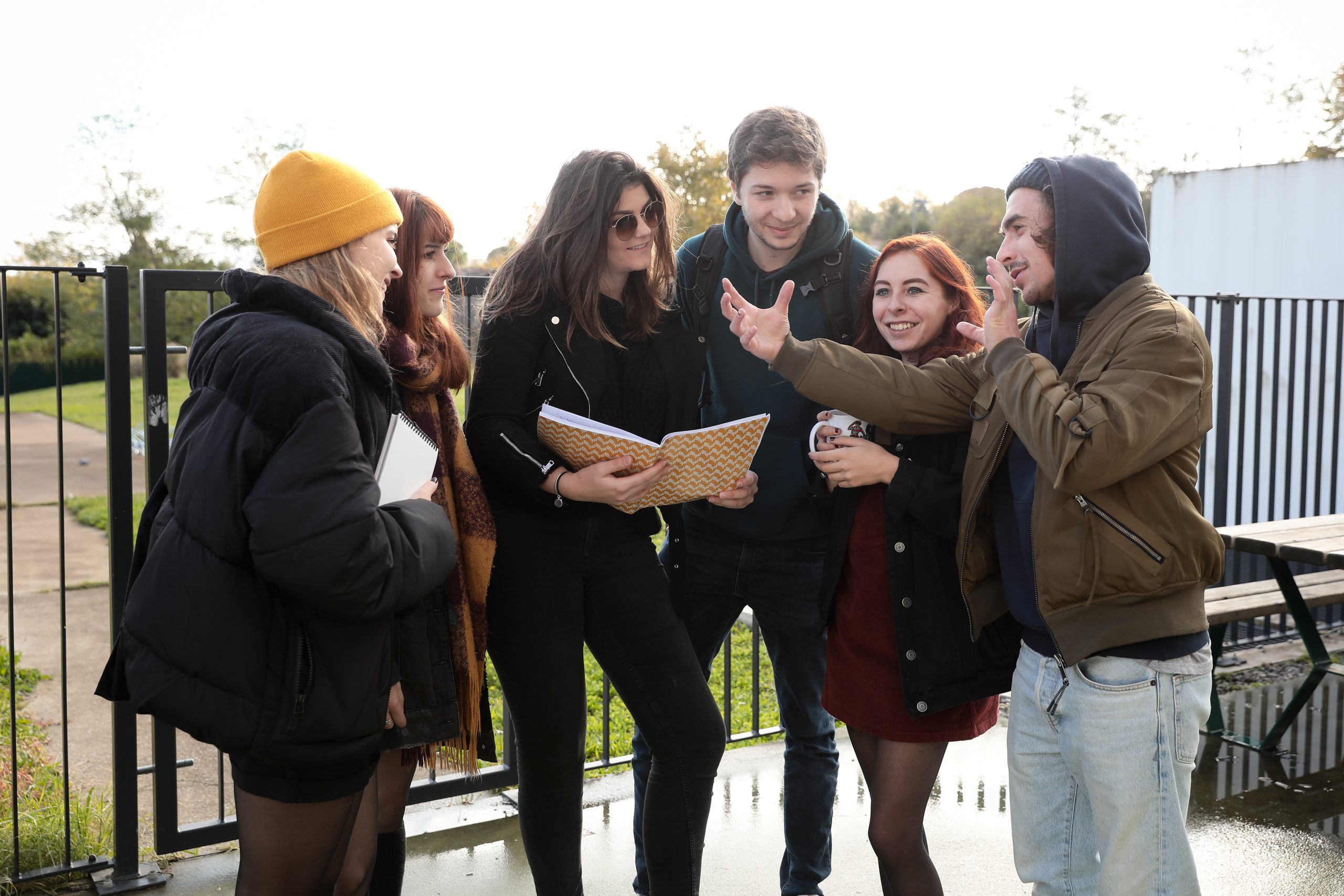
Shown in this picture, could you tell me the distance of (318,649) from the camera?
1.85 metres

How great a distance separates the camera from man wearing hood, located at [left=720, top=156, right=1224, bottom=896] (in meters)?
2.07

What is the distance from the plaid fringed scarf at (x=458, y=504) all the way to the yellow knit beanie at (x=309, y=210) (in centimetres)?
45

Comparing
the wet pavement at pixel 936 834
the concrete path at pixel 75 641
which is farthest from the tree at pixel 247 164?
the wet pavement at pixel 936 834

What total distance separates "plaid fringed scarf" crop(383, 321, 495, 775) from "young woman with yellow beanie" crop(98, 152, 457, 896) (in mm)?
459

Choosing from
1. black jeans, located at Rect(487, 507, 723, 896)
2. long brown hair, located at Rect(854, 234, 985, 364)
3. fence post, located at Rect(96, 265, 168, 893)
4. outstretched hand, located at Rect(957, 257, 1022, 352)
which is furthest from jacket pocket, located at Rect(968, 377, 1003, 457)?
fence post, located at Rect(96, 265, 168, 893)

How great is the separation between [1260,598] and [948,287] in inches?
133

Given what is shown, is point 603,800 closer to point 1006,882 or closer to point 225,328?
point 1006,882

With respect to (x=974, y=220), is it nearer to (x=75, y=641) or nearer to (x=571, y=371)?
(x=75, y=641)

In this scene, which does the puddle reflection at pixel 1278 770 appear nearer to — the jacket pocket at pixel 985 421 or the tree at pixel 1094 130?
the jacket pocket at pixel 985 421

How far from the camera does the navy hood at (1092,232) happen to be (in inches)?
86.8

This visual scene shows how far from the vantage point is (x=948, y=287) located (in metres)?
2.66

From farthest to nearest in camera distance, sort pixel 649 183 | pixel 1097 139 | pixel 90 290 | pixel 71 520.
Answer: pixel 1097 139 → pixel 90 290 → pixel 71 520 → pixel 649 183

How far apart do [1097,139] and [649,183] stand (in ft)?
120

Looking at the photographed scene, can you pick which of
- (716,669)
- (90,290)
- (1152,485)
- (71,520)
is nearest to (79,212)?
(90,290)
